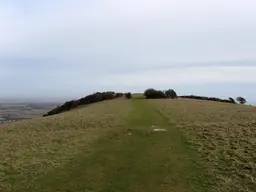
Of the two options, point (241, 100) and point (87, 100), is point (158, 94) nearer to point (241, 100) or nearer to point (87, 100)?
point (87, 100)

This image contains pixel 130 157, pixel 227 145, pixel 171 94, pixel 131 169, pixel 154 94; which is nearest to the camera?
pixel 131 169

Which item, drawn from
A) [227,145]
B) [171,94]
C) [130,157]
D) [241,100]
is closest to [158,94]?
[171,94]

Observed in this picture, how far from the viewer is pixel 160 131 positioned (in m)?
27.7

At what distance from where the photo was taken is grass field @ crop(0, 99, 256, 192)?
1648 centimetres

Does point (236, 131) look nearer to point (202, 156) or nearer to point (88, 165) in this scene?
point (202, 156)

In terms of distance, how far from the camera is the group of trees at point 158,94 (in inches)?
2751

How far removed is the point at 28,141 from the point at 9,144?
1.42 meters

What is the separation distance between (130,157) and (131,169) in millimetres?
2169

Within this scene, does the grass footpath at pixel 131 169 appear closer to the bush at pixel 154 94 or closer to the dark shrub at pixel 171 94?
the bush at pixel 154 94

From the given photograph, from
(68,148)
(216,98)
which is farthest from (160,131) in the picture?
(216,98)

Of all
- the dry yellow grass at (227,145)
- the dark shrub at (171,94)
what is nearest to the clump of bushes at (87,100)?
the dark shrub at (171,94)

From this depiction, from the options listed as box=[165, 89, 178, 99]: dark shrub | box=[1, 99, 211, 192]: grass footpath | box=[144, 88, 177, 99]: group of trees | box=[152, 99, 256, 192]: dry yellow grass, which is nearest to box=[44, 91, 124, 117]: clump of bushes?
box=[144, 88, 177, 99]: group of trees

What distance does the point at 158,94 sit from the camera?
7038cm

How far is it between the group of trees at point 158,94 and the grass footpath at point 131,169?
4441 cm
